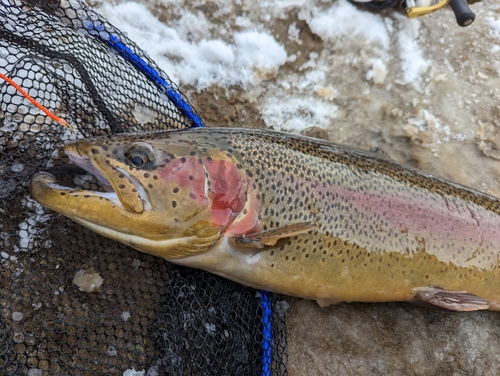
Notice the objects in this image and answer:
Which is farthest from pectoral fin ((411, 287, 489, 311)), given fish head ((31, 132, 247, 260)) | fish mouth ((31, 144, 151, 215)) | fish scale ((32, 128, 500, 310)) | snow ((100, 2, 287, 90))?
snow ((100, 2, 287, 90))

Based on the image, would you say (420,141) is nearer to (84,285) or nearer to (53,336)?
(84,285)

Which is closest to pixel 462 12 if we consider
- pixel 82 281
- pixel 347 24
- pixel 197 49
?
pixel 347 24

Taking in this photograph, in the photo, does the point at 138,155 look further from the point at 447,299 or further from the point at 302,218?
the point at 447,299

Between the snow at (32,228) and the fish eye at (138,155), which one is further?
the snow at (32,228)

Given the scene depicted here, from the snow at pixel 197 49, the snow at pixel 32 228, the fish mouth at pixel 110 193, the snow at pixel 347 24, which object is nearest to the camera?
the fish mouth at pixel 110 193

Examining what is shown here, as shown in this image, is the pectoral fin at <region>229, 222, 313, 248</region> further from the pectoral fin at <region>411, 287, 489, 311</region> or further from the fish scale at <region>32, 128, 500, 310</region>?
the pectoral fin at <region>411, 287, 489, 311</region>

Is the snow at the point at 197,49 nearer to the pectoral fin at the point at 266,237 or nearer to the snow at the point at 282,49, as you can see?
the snow at the point at 282,49

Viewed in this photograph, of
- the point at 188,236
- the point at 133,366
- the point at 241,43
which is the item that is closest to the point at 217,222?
the point at 188,236

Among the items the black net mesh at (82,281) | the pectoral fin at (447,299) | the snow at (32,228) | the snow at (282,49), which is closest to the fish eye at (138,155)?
the black net mesh at (82,281)
